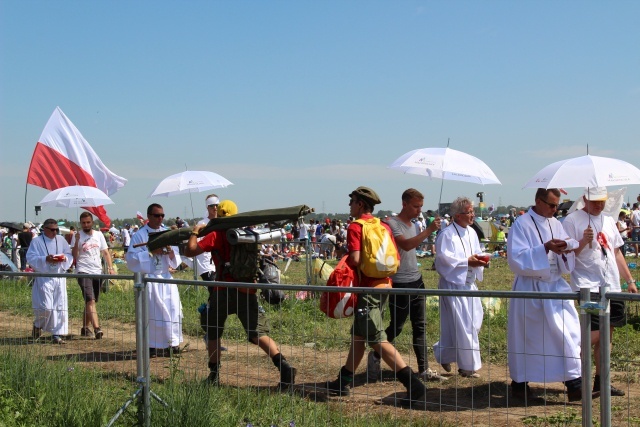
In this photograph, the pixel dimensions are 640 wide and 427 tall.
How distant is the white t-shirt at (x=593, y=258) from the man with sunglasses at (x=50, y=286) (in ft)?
15.4

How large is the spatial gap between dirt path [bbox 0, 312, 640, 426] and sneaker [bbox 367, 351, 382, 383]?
2.5 inches

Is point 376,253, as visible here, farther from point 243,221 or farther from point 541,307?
point 541,307

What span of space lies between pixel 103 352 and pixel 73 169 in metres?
7.55

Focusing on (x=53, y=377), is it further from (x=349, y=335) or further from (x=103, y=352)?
(x=349, y=335)

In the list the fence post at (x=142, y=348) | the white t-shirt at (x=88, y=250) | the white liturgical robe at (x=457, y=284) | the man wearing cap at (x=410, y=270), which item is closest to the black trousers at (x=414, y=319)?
the man wearing cap at (x=410, y=270)

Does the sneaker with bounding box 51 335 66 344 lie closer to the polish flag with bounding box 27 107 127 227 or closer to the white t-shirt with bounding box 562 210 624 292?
the white t-shirt with bounding box 562 210 624 292

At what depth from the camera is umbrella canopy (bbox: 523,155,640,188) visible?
257 inches

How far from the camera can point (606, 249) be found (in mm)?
6961

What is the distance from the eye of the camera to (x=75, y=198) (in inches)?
477

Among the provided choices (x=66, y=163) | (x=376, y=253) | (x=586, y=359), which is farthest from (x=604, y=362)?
(x=66, y=163)

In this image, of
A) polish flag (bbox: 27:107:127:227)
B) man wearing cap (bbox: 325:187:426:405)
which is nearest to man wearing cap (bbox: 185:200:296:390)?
man wearing cap (bbox: 325:187:426:405)

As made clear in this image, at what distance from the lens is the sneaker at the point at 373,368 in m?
6.02

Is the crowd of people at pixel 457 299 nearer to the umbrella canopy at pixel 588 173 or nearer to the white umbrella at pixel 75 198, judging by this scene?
the umbrella canopy at pixel 588 173

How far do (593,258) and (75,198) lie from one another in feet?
26.7
